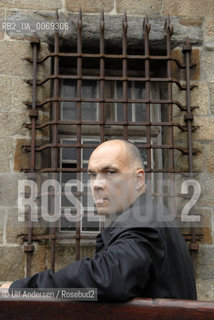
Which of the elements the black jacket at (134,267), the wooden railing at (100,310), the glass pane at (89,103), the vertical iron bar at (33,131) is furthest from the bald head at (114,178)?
the glass pane at (89,103)

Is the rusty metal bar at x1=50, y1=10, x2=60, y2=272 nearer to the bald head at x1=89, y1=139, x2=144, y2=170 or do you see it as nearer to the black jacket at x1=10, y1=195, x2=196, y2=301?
the bald head at x1=89, y1=139, x2=144, y2=170

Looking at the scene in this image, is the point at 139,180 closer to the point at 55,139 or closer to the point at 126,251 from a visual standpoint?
the point at 126,251

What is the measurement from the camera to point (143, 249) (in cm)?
125

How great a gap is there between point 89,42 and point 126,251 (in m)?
2.09

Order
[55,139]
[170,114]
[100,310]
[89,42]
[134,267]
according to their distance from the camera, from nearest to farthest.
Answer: [100,310]
[134,267]
[55,139]
[170,114]
[89,42]

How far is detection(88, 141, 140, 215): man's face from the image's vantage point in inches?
64.9

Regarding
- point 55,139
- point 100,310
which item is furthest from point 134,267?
point 55,139

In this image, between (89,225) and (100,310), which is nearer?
(100,310)

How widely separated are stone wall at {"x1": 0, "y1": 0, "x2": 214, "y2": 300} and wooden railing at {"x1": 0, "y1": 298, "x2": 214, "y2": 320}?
1.60 m

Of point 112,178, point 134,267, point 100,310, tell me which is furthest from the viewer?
point 112,178

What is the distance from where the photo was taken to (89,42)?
3.01 meters

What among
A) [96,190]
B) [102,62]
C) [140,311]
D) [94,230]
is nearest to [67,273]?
[140,311]

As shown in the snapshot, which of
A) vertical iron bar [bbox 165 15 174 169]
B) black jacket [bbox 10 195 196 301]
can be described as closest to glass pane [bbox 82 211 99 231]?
vertical iron bar [bbox 165 15 174 169]

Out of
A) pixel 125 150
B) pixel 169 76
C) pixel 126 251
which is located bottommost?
pixel 126 251
